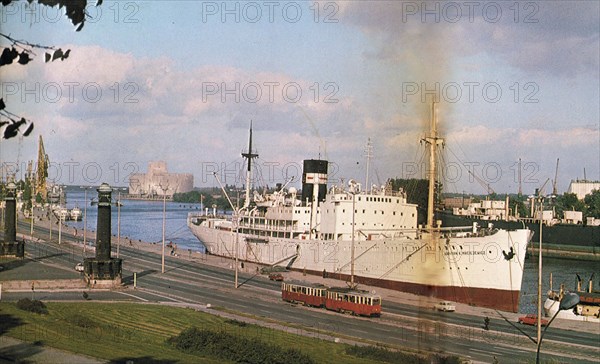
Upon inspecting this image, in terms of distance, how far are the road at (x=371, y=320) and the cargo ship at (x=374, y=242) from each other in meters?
3.25

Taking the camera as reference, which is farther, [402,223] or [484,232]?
[402,223]

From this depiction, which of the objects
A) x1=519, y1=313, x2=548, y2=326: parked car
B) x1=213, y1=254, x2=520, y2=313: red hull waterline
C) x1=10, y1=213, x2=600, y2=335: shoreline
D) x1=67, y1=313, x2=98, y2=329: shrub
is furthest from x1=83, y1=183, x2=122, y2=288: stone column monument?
x1=519, y1=313, x2=548, y2=326: parked car

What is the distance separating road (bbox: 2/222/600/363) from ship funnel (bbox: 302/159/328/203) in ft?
54.1

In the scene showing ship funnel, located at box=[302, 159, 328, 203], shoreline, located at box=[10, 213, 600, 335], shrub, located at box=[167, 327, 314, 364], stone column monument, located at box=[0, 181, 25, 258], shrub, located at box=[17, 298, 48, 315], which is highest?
ship funnel, located at box=[302, 159, 328, 203]

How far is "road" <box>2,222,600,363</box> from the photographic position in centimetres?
3966

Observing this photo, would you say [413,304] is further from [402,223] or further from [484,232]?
[402,223]

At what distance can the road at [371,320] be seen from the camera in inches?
1561

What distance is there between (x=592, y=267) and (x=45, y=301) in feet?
236

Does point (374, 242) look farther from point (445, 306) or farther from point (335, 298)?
point (335, 298)

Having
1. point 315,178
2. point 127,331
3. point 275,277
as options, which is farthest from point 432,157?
point 315,178

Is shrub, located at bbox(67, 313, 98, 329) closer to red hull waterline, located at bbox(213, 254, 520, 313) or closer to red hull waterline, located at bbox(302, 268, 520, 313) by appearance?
red hull waterline, located at bbox(213, 254, 520, 313)

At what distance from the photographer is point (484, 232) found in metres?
62.8

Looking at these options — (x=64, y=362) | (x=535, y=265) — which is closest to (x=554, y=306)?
(x=64, y=362)

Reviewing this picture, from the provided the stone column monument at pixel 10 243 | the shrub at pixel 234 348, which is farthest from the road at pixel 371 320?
the shrub at pixel 234 348
